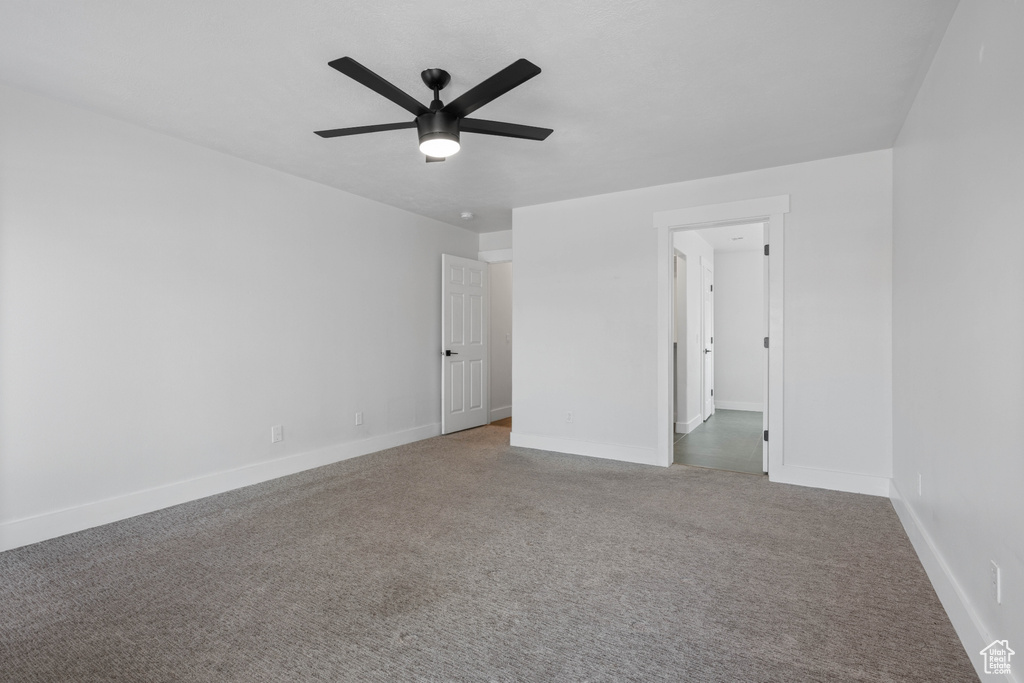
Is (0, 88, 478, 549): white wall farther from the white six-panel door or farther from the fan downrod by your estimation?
Answer: the fan downrod

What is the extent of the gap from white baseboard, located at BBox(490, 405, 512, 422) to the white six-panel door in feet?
1.29

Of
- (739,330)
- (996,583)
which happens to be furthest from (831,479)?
(739,330)

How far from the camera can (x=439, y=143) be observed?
2.50m

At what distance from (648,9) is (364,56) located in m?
1.34

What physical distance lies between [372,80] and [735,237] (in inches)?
243

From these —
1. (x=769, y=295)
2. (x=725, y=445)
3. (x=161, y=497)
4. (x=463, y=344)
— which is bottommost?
(x=725, y=445)

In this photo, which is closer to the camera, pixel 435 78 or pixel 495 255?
pixel 435 78

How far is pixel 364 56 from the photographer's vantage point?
248 centimetres

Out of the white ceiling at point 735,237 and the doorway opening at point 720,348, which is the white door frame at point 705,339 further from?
the white ceiling at point 735,237

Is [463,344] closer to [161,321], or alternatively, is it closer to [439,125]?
[161,321]

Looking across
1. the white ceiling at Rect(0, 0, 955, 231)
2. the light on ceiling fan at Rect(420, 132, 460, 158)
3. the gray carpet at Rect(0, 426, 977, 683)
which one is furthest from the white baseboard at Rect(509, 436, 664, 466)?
the light on ceiling fan at Rect(420, 132, 460, 158)

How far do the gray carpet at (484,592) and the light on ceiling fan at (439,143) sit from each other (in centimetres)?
211

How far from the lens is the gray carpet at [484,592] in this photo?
71.5 inches

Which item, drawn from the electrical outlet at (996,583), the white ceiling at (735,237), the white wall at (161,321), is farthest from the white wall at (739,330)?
the electrical outlet at (996,583)
